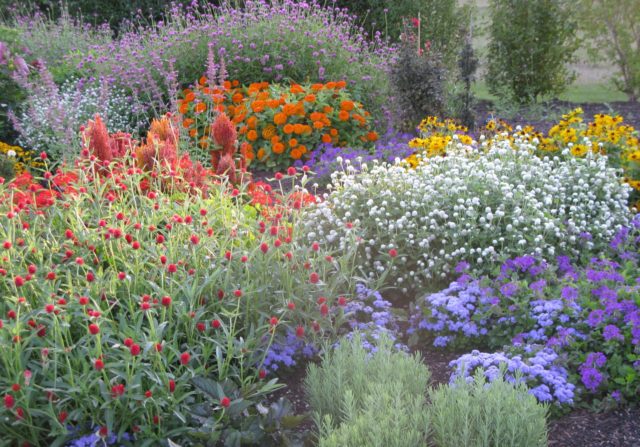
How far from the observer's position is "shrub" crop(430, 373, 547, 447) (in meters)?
2.61

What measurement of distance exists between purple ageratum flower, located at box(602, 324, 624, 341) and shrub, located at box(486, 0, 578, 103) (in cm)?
827

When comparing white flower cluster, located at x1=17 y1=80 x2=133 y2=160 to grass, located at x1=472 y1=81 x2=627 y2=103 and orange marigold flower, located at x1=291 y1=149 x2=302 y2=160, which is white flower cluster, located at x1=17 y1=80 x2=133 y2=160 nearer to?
orange marigold flower, located at x1=291 y1=149 x2=302 y2=160

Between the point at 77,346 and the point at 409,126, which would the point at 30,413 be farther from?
the point at 409,126

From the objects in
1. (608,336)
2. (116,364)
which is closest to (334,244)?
(608,336)

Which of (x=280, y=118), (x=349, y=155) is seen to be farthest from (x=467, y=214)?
(x=280, y=118)

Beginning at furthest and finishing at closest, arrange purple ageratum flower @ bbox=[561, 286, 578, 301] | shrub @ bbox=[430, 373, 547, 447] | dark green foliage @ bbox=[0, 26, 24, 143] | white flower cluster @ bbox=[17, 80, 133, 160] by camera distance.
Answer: dark green foliage @ bbox=[0, 26, 24, 143], white flower cluster @ bbox=[17, 80, 133, 160], purple ageratum flower @ bbox=[561, 286, 578, 301], shrub @ bbox=[430, 373, 547, 447]

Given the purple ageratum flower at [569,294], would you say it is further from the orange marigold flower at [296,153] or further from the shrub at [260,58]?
the shrub at [260,58]

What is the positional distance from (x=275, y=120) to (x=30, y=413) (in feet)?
17.4

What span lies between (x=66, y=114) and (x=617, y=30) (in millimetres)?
9149

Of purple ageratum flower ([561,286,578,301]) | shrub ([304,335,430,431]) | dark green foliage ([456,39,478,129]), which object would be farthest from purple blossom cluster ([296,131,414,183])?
shrub ([304,335,430,431])

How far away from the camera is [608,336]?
10.8 ft

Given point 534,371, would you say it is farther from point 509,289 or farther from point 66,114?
point 66,114

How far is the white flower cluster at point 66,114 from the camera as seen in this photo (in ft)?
22.4

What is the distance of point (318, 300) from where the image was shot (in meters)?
3.30
